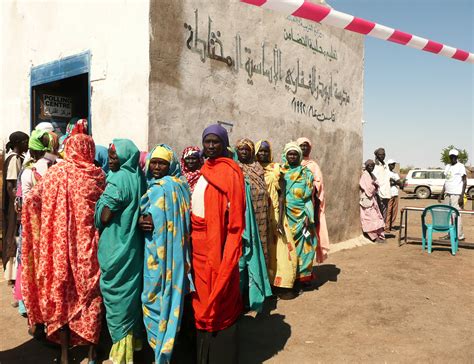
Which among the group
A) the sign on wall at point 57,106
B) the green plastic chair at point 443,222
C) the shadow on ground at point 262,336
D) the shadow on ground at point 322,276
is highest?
the sign on wall at point 57,106

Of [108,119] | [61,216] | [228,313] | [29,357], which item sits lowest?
[29,357]

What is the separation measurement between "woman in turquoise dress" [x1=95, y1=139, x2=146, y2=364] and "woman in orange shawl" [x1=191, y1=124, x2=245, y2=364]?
0.39 meters

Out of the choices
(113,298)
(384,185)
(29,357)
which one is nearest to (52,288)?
(113,298)

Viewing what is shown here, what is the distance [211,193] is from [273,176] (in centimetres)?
192

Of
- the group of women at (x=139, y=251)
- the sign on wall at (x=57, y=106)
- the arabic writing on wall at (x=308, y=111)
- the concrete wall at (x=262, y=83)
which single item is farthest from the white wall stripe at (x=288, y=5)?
the sign on wall at (x=57, y=106)

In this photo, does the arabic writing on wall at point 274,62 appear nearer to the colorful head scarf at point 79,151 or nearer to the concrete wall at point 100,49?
the concrete wall at point 100,49

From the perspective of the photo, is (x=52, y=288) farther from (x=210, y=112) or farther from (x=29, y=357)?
(x=210, y=112)

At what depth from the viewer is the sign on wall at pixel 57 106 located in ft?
20.3

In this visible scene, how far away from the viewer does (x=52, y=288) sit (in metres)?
2.86

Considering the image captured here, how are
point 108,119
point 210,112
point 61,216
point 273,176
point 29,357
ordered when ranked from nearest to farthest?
→ point 61,216, point 29,357, point 273,176, point 108,119, point 210,112

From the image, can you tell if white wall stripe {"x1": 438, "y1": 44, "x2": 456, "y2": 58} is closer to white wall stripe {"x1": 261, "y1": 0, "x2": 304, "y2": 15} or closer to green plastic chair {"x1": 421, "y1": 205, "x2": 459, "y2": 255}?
white wall stripe {"x1": 261, "y1": 0, "x2": 304, "y2": 15}

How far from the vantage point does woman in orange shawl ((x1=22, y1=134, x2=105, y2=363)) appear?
2.85 metres

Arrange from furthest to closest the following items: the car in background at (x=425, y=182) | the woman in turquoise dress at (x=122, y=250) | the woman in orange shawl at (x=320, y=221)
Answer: the car in background at (x=425, y=182) → the woman in orange shawl at (x=320, y=221) → the woman in turquoise dress at (x=122, y=250)

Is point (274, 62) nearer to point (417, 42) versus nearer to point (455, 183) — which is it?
point (417, 42)
